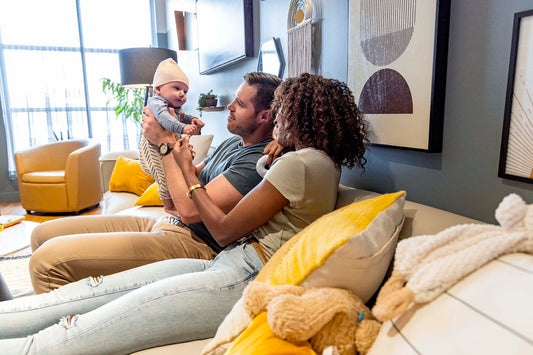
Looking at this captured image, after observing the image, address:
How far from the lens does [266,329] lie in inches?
24.7

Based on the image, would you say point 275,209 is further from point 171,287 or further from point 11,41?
point 11,41

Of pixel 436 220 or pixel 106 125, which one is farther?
pixel 106 125

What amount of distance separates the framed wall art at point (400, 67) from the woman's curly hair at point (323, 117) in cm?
10

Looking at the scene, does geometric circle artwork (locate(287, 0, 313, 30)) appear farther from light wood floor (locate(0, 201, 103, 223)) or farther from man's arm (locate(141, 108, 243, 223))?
light wood floor (locate(0, 201, 103, 223))

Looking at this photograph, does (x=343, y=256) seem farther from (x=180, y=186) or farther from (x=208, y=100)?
(x=208, y=100)

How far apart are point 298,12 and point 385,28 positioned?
651mm

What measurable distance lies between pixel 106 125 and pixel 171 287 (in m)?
4.90

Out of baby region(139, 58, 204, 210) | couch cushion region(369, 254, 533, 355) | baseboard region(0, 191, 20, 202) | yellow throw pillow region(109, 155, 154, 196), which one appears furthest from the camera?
baseboard region(0, 191, 20, 202)

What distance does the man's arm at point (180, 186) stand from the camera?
127 cm

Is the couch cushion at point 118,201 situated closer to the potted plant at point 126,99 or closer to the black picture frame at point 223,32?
the black picture frame at point 223,32

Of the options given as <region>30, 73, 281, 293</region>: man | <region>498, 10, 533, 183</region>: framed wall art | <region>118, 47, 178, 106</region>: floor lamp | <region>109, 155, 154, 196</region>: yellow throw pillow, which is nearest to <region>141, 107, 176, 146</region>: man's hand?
<region>30, 73, 281, 293</region>: man

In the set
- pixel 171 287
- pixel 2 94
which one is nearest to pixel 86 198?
pixel 2 94

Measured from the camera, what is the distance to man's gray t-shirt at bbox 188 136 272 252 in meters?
1.29

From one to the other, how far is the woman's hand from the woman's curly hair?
1.34 ft
